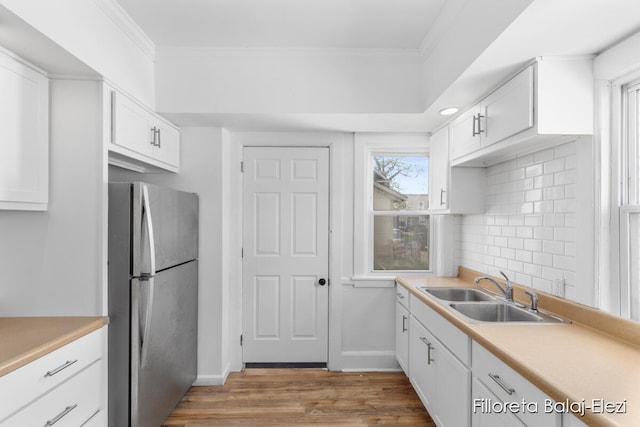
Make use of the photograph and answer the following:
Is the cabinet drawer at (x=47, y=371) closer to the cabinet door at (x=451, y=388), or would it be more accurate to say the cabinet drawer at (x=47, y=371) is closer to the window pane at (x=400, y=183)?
the cabinet door at (x=451, y=388)

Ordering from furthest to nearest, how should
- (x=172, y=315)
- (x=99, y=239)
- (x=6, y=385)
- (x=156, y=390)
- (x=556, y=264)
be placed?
(x=172, y=315), (x=156, y=390), (x=556, y=264), (x=99, y=239), (x=6, y=385)

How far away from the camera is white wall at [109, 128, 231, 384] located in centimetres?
288

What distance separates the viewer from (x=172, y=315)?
2.36m

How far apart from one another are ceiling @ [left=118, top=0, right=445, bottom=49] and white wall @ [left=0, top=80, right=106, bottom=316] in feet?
2.49

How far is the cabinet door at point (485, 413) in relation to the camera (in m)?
1.38

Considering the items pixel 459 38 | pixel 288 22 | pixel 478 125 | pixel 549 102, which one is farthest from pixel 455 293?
pixel 288 22

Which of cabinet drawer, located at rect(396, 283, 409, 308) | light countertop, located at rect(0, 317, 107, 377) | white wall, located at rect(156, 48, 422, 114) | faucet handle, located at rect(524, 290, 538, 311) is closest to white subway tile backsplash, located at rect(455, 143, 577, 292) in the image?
faucet handle, located at rect(524, 290, 538, 311)

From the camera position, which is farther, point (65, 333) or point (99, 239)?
point (99, 239)

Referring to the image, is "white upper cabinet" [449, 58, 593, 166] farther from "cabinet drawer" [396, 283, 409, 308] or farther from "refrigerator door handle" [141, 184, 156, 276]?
"refrigerator door handle" [141, 184, 156, 276]

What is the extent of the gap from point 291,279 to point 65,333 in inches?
73.8

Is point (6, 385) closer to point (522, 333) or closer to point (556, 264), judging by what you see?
point (522, 333)

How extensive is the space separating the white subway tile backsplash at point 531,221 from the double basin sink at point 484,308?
0.70ft

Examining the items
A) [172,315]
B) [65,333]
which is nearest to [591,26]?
[65,333]

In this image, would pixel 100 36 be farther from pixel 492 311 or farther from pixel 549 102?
pixel 492 311
